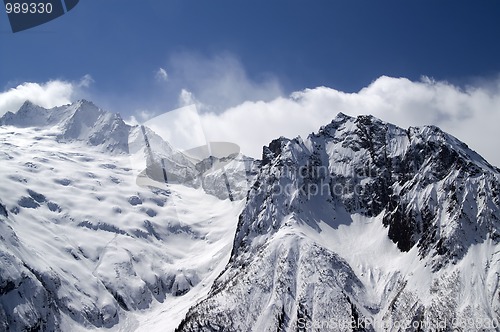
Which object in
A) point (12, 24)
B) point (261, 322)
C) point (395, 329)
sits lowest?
point (395, 329)

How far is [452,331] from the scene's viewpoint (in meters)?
176

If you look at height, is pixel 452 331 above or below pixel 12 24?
below

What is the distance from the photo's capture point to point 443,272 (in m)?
199

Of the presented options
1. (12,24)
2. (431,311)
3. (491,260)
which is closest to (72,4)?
(12,24)

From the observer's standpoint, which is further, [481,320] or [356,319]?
[356,319]

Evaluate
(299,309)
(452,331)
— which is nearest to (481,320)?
(452,331)

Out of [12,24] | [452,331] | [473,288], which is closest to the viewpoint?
[12,24]

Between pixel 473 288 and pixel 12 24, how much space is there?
588 feet

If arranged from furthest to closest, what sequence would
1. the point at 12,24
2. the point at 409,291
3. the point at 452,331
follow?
the point at 409,291
the point at 452,331
the point at 12,24

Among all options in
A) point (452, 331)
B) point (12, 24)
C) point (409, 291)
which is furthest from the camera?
point (409, 291)

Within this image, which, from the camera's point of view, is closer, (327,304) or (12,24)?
(12,24)

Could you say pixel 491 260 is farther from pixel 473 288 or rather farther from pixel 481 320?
pixel 481 320

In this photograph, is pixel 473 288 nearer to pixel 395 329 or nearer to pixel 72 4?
pixel 395 329

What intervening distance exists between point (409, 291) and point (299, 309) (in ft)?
147
